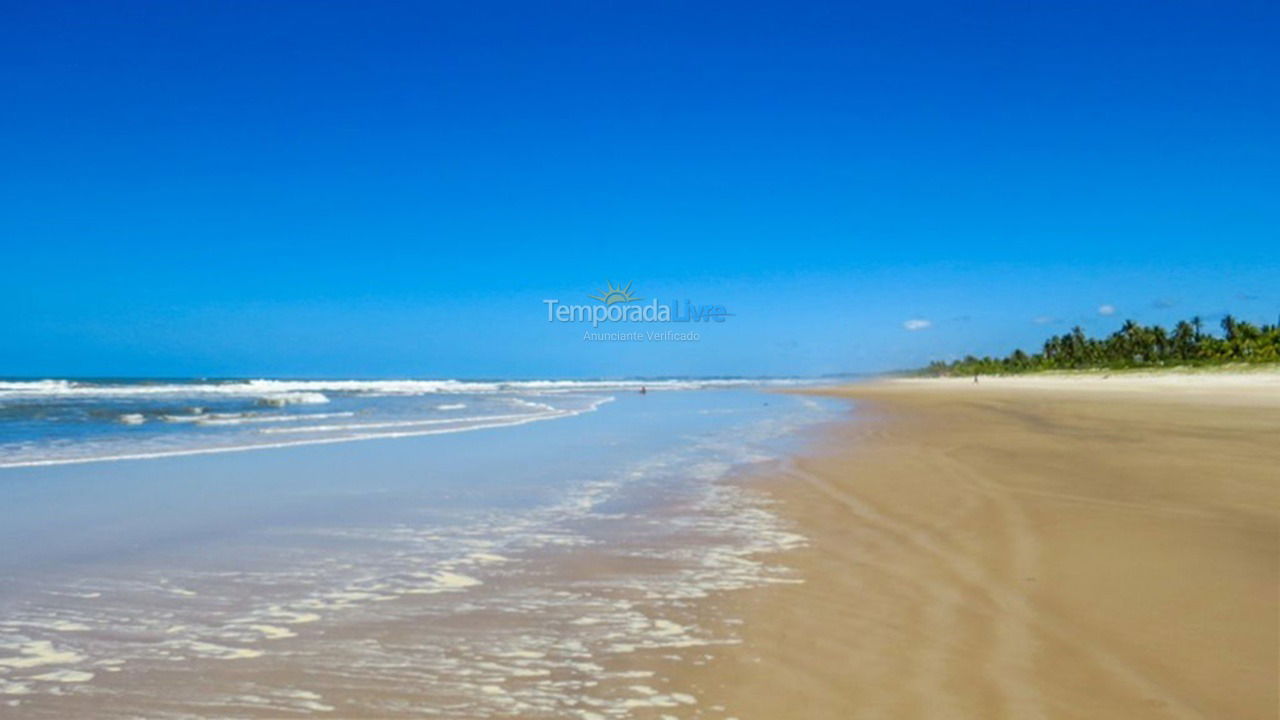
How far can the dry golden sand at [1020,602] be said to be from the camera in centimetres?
371

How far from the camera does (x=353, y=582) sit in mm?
5898

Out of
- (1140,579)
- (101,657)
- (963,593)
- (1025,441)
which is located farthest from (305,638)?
(1025,441)

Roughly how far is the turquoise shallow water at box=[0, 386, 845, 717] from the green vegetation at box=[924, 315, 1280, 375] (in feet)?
261

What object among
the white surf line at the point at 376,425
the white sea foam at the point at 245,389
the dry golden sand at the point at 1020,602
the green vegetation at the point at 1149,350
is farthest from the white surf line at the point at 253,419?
the green vegetation at the point at 1149,350

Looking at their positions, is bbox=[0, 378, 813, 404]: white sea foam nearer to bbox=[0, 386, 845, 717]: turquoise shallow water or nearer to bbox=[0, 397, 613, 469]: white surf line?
bbox=[0, 397, 613, 469]: white surf line

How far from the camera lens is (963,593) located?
5438 millimetres

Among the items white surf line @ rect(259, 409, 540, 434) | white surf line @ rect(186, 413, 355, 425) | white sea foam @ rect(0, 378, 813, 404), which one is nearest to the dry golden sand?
white surf line @ rect(259, 409, 540, 434)

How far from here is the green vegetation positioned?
8234 cm

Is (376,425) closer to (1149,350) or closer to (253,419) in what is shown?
(253,419)

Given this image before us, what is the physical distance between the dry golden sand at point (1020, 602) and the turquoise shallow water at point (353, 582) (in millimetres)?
558

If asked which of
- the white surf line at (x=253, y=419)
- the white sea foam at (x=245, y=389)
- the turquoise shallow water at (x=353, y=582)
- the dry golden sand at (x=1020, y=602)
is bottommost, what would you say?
the dry golden sand at (x=1020, y=602)

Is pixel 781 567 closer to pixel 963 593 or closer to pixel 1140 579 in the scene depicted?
pixel 963 593

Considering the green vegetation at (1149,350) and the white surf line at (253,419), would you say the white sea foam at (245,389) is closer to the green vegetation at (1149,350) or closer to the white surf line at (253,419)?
the white surf line at (253,419)

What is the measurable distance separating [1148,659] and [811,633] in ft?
5.39
